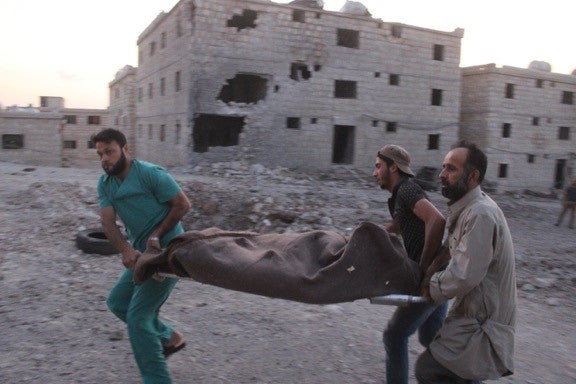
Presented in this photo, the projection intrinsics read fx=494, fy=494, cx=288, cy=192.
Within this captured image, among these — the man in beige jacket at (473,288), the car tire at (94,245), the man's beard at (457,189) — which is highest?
the man's beard at (457,189)

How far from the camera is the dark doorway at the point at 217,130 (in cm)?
2134

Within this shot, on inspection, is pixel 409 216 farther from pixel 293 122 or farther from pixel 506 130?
pixel 506 130

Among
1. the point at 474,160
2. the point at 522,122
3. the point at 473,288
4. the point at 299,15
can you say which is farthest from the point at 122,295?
the point at 522,122

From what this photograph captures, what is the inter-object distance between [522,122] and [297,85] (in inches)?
514

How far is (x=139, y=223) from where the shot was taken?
3.03 meters

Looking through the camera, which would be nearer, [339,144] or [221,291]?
[221,291]

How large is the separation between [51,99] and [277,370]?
4168 centimetres

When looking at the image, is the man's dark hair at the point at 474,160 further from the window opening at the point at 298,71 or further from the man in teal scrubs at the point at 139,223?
the window opening at the point at 298,71

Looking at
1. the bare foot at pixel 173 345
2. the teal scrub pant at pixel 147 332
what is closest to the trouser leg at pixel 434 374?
the teal scrub pant at pixel 147 332

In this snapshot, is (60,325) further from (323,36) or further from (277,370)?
(323,36)

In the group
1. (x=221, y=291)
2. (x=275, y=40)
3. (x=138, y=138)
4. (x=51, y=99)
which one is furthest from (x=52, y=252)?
(x=51, y=99)

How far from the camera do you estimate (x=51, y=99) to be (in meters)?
39.7

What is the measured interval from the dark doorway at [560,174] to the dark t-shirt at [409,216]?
27997 millimetres

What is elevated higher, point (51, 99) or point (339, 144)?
point (51, 99)
